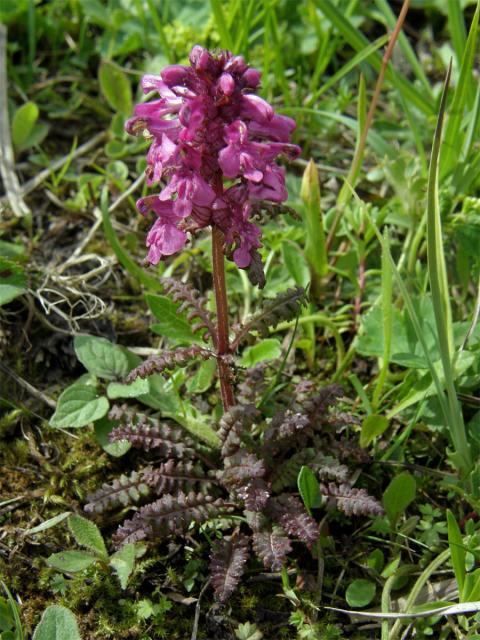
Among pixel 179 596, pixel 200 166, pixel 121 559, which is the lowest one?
pixel 179 596

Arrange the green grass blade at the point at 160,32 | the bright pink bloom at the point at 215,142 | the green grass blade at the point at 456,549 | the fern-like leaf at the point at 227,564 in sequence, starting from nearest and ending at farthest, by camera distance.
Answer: the bright pink bloom at the point at 215,142 → the green grass blade at the point at 456,549 → the fern-like leaf at the point at 227,564 → the green grass blade at the point at 160,32

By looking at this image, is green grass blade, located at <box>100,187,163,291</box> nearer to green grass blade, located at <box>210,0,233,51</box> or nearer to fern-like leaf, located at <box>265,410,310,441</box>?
fern-like leaf, located at <box>265,410,310,441</box>

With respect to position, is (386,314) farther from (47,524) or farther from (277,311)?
(47,524)

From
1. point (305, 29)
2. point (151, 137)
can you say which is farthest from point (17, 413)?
point (305, 29)

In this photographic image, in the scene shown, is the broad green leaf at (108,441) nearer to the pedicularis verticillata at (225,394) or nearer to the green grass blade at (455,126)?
the pedicularis verticillata at (225,394)

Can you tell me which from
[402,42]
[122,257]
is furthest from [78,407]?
[402,42]

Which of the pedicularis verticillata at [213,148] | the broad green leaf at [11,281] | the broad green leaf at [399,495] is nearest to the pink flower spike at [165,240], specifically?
the pedicularis verticillata at [213,148]

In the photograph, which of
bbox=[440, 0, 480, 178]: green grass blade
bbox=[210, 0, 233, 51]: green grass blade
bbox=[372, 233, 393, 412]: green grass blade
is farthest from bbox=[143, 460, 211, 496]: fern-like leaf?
bbox=[210, 0, 233, 51]: green grass blade

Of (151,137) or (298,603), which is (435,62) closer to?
(151,137)
